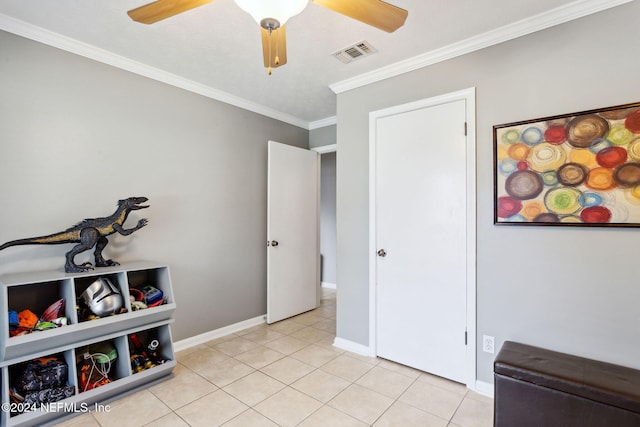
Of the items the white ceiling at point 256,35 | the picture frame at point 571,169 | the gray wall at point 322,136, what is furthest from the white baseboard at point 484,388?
the gray wall at point 322,136

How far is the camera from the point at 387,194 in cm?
261

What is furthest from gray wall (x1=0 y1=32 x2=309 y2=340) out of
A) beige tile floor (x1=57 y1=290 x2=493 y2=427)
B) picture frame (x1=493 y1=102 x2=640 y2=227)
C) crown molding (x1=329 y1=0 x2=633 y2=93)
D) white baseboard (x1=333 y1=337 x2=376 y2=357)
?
picture frame (x1=493 y1=102 x2=640 y2=227)

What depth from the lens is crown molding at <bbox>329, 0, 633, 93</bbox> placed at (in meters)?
1.80

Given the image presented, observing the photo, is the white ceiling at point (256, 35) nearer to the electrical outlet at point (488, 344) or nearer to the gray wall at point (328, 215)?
the electrical outlet at point (488, 344)

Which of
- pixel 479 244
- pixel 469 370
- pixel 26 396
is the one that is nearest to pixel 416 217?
pixel 479 244

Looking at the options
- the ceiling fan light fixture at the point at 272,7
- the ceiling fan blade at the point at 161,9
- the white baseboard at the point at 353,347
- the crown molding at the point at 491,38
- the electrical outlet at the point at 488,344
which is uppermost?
the crown molding at the point at 491,38

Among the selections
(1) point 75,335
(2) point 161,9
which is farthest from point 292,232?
(2) point 161,9

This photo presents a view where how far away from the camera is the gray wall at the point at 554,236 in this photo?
68.0 inches

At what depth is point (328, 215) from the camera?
5.44 meters

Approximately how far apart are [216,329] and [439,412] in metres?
2.15

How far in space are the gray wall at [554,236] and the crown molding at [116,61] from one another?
5.88 feet

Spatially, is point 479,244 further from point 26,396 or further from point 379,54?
point 26,396

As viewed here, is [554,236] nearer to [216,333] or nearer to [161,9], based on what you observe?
[161,9]

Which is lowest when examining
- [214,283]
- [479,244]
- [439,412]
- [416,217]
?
[439,412]
